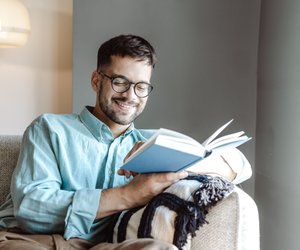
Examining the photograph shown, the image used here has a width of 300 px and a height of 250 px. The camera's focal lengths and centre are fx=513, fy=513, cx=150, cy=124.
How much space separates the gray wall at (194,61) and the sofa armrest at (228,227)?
3.12 feet

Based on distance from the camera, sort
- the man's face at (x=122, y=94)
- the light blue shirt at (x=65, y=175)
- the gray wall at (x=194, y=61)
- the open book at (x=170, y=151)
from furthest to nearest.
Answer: the gray wall at (x=194, y=61) → the man's face at (x=122, y=94) → the light blue shirt at (x=65, y=175) → the open book at (x=170, y=151)

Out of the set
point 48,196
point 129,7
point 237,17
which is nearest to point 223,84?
point 237,17

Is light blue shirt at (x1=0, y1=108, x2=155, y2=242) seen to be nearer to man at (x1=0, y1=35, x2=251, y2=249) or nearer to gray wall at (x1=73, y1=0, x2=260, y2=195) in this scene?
man at (x1=0, y1=35, x2=251, y2=249)

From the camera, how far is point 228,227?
1.28m

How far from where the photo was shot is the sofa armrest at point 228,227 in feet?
4.19

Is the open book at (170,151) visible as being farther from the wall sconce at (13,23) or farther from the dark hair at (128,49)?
the wall sconce at (13,23)

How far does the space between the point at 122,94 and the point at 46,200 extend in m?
0.38

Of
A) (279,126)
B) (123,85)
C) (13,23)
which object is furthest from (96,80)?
(279,126)

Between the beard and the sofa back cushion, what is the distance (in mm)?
369

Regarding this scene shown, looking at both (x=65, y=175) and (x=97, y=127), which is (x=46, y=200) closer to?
(x=65, y=175)

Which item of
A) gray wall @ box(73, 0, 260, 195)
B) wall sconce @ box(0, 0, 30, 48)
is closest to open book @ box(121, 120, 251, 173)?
gray wall @ box(73, 0, 260, 195)

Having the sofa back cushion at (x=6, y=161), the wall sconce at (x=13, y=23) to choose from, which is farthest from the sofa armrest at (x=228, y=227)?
the wall sconce at (x=13, y=23)

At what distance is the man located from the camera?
1.37 m

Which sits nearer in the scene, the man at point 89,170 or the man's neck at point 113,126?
the man at point 89,170
